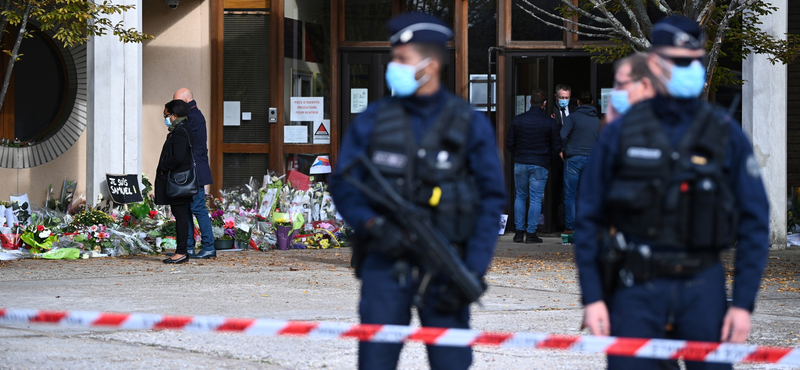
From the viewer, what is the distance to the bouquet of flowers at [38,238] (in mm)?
9742

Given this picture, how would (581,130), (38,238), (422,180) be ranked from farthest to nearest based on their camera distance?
(581,130) → (38,238) → (422,180)

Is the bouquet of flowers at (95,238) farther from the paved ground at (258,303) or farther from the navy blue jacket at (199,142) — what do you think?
the navy blue jacket at (199,142)

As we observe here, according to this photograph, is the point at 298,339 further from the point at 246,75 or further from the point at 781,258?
the point at 246,75

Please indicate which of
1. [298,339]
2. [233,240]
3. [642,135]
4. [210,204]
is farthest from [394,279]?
[210,204]

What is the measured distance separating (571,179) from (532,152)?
1.89 ft

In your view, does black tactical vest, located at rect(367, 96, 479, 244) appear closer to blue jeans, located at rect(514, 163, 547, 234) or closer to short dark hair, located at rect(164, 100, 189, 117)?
short dark hair, located at rect(164, 100, 189, 117)

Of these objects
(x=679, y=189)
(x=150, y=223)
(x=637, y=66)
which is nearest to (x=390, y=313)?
(x=679, y=189)

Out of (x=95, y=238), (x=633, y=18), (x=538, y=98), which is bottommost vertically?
(x=95, y=238)

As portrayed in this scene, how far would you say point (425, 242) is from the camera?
2857mm

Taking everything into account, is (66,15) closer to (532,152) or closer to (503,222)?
(532,152)

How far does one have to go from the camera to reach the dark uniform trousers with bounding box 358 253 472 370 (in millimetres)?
2965

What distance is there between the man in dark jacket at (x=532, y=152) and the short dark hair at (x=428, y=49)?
8.44 metres

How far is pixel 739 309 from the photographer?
2.79 m

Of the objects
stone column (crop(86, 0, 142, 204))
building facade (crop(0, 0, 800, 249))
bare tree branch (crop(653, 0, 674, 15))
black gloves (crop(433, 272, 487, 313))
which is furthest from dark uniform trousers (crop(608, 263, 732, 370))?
building facade (crop(0, 0, 800, 249))
